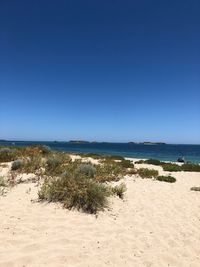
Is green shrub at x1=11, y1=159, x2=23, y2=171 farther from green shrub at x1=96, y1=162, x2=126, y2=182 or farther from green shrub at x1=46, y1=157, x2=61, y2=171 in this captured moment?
green shrub at x1=96, y1=162, x2=126, y2=182

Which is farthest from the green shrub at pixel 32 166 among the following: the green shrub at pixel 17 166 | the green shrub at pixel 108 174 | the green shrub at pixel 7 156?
the green shrub at pixel 7 156

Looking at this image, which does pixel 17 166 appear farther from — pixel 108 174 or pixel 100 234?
pixel 100 234

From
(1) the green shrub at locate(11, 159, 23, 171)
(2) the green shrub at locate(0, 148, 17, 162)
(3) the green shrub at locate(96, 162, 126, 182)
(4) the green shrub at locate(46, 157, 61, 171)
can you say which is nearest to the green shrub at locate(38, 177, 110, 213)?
(3) the green shrub at locate(96, 162, 126, 182)

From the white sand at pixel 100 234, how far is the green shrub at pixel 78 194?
342 mm

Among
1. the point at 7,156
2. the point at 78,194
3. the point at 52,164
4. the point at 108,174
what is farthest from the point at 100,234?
the point at 7,156

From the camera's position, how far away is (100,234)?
7070mm

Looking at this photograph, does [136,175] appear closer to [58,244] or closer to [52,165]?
[52,165]

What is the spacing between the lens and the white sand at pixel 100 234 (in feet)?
19.0

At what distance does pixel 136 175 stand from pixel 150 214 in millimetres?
7526

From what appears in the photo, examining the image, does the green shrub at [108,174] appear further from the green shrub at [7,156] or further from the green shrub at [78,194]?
the green shrub at [7,156]

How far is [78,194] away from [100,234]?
214cm

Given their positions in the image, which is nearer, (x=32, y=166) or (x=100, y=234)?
(x=100, y=234)

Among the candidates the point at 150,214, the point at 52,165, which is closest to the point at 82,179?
the point at 150,214

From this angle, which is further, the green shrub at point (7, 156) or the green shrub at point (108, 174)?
the green shrub at point (7, 156)
